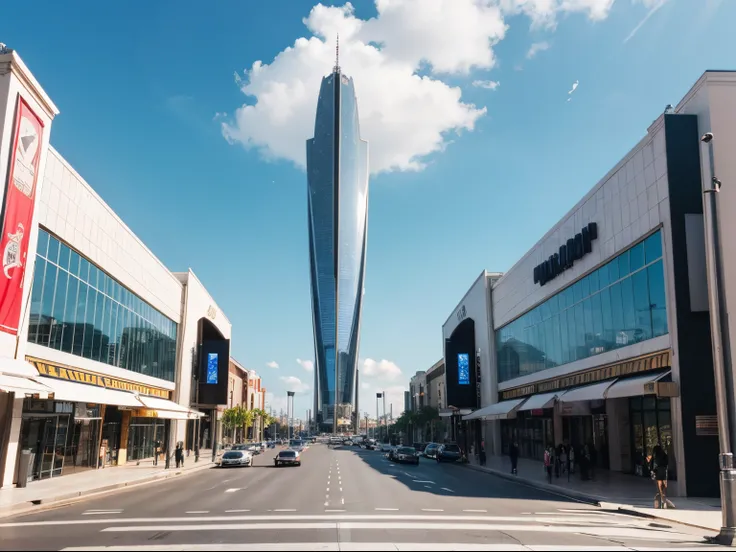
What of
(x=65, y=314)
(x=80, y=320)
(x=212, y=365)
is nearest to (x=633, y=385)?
(x=65, y=314)

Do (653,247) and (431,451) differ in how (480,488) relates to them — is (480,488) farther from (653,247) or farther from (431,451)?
(431,451)

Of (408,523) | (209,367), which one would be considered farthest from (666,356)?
(209,367)

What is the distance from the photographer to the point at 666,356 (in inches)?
1075

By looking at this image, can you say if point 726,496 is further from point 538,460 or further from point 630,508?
point 538,460

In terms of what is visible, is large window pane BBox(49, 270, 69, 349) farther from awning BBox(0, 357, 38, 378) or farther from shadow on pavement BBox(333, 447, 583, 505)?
shadow on pavement BBox(333, 447, 583, 505)

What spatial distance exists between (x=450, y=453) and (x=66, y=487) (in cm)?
3516

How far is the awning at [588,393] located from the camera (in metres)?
32.1

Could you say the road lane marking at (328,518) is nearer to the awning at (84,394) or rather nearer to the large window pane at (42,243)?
the awning at (84,394)

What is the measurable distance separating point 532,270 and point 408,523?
35.1m

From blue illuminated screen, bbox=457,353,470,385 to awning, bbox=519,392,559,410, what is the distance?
976 inches

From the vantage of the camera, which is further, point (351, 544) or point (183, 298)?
point (183, 298)

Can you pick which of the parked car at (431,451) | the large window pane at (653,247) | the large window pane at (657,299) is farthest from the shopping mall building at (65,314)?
the large window pane at (653,247)

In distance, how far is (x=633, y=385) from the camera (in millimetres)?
28688

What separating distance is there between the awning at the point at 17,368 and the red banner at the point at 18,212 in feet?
4.03
